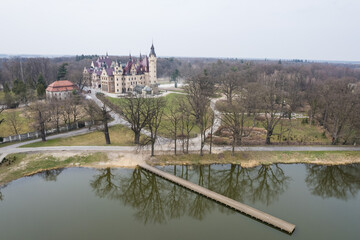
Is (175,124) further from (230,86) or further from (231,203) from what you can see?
(230,86)

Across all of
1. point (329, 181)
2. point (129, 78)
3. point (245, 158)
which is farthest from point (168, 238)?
point (129, 78)

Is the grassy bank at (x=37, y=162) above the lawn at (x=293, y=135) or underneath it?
underneath

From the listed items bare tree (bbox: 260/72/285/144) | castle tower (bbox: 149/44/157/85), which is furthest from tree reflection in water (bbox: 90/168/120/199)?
castle tower (bbox: 149/44/157/85)

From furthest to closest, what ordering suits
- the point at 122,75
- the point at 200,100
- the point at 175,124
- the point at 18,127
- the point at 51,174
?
the point at 122,75, the point at 200,100, the point at 18,127, the point at 175,124, the point at 51,174

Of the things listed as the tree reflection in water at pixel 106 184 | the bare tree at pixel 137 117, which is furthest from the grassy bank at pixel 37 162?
the bare tree at pixel 137 117

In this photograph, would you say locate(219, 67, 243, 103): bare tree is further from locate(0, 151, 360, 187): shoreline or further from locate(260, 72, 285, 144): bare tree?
locate(0, 151, 360, 187): shoreline

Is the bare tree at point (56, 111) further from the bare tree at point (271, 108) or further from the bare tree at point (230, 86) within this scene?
the bare tree at point (230, 86)

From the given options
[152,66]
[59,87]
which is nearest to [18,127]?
[59,87]
